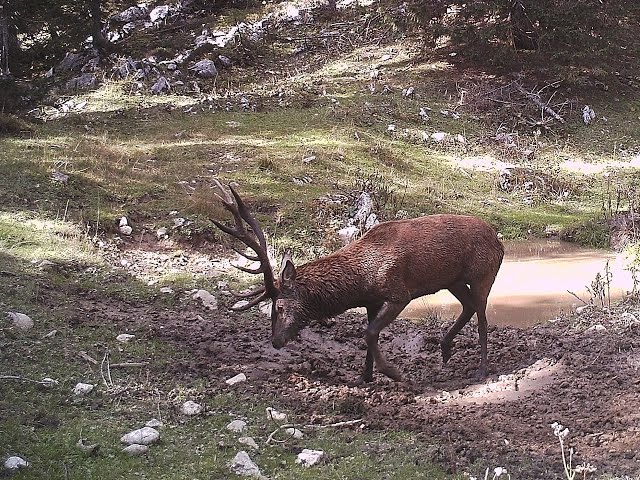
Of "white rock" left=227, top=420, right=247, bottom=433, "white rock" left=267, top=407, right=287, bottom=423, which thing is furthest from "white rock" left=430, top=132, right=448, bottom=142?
"white rock" left=227, top=420, right=247, bottom=433

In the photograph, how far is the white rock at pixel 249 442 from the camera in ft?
19.0

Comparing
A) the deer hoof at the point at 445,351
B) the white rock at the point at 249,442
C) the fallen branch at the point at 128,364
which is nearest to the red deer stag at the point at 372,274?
the deer hoof at the point at 445,351

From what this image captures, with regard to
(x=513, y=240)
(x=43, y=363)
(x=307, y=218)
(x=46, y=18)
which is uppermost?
(x=46, y=18)

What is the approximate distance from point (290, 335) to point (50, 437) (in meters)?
2.79

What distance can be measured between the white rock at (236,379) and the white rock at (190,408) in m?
0.73

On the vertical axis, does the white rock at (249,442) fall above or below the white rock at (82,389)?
below

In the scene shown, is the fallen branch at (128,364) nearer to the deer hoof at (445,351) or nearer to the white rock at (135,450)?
the white rock at (135,450)

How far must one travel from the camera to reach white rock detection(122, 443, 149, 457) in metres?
5.46

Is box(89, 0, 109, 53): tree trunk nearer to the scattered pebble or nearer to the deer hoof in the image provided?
the deer hoof

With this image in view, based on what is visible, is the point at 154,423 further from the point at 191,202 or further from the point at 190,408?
the point at 191,202

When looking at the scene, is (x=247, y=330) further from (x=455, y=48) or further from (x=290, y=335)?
(x=455, y=48)

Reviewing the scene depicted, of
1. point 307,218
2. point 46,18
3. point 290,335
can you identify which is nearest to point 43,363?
point 290,335

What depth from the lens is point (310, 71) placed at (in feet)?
72.9

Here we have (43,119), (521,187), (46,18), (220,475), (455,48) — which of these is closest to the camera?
(220,475)
